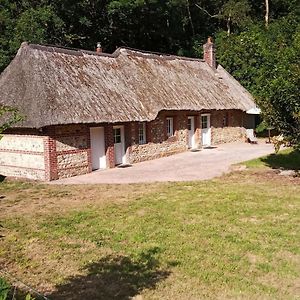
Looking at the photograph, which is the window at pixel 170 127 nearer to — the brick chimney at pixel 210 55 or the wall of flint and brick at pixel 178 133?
the wall of flint and brick at pixel 178 133

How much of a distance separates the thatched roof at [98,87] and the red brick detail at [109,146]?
67 cm

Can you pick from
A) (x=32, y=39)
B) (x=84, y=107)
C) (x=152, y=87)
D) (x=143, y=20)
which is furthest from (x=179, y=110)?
(x=143, y=20)

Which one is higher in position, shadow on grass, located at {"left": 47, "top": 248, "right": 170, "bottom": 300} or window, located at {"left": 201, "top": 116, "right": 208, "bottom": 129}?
window, located at {"left": 201, "top": 116, "right": 208, "bottom": 129}

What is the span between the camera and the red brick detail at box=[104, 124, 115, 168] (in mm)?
19125

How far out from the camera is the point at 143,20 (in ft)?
121

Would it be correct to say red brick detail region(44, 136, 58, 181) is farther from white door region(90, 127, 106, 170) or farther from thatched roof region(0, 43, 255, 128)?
white door region(90, 127, 106, 170)

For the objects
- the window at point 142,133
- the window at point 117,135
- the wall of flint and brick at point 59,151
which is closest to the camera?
the wall of flint and brick at point 59,151

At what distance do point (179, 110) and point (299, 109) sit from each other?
353 inches

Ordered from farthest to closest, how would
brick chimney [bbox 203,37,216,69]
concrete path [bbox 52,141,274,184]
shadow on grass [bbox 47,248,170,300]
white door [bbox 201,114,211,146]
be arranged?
1. brick chimney [bbox 203,37,216,69]
2. white door [bbox 201,114,211,146]
3. concrete path [bbox 52,141,274,184]
4. shadow on grass [bbox 47,248,170,300]

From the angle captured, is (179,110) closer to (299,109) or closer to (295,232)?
(299,109)

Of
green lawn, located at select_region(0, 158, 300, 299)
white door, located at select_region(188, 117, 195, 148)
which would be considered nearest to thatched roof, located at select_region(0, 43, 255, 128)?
white door, located at select_region(188, 117, 195, 148)

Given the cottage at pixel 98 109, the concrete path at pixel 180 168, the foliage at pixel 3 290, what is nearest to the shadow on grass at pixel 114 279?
the foliage at pixel 3 290

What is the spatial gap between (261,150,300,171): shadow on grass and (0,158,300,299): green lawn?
12.5ft

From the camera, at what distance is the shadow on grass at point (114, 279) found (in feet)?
22.6
